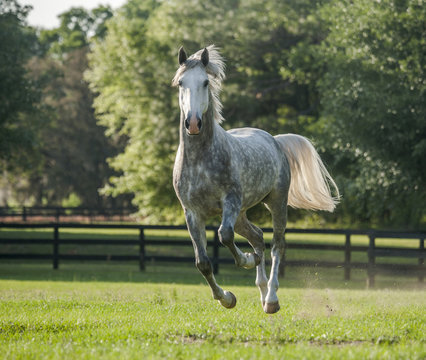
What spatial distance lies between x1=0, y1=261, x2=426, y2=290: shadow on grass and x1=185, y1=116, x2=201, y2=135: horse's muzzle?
9796 mm

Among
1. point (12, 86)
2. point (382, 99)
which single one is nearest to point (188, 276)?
point (382, 99)

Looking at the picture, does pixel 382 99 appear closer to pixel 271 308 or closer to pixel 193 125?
pixel 271 308

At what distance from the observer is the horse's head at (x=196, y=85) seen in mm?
6758

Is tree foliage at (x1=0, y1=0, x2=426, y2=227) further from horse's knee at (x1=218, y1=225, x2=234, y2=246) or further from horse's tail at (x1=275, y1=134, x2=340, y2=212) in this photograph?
horse's knee at (x1=218, y1=225, x2=234, y2=246)

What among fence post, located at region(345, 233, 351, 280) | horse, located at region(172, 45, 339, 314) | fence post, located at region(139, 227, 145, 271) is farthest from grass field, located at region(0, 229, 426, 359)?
fence post, located at region(139, 227, 145, 271)

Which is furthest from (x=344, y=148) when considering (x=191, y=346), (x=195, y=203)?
(x=191, y=346)

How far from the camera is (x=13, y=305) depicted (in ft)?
33.2

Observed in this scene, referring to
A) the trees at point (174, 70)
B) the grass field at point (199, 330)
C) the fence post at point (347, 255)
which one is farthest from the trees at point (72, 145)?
the grass field at point (199, 330)

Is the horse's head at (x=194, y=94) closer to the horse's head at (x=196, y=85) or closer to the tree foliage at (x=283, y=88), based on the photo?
the horse's head at (x=196, y=85)

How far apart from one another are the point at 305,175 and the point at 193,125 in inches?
138

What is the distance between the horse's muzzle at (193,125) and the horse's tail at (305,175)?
309 cm

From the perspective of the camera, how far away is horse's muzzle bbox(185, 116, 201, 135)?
→ 21.9ft

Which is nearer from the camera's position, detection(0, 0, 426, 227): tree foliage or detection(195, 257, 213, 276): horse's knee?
detection(195, 257, 213, 276): horse's knee

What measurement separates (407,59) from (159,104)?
42.1 ft
